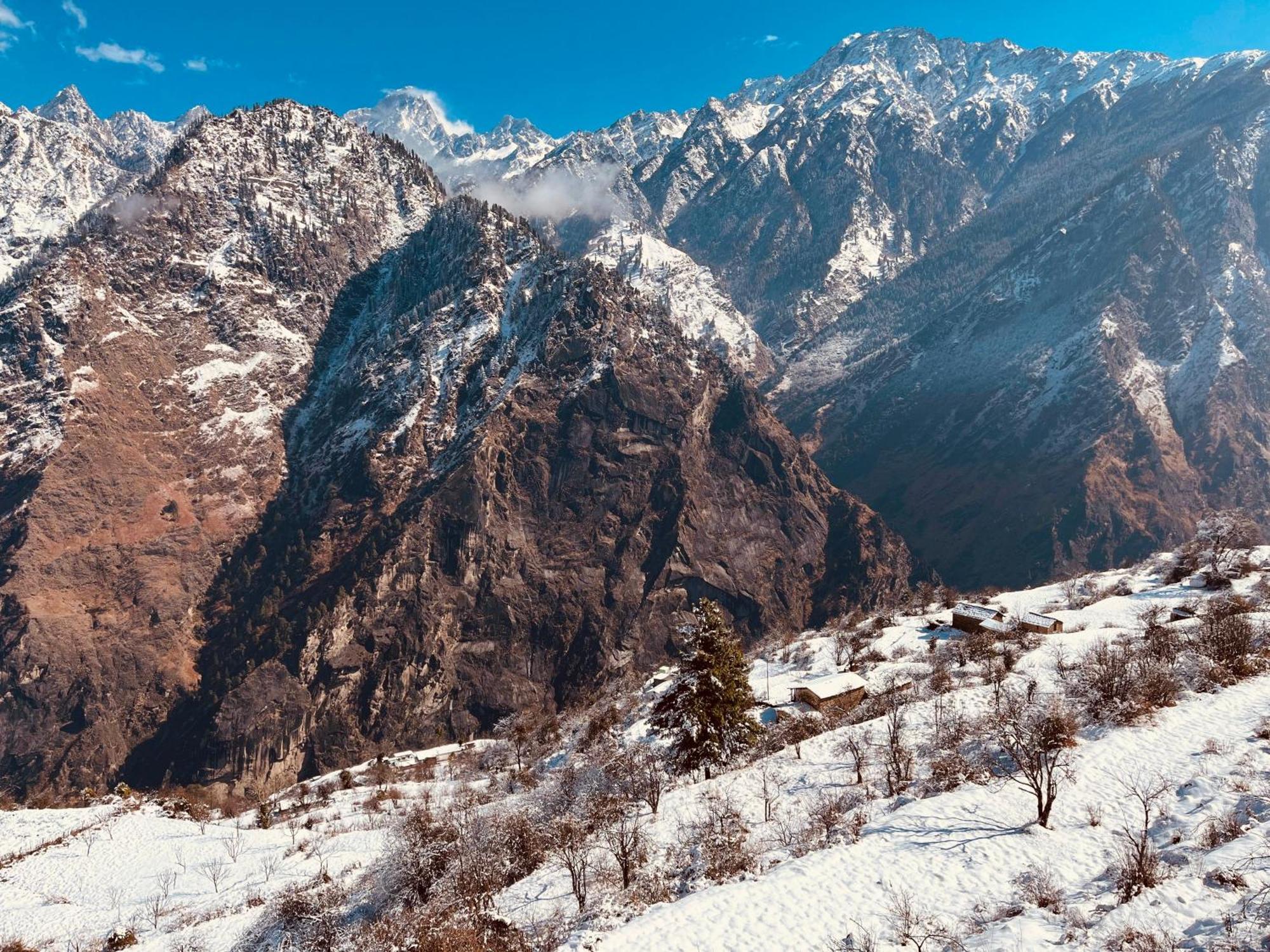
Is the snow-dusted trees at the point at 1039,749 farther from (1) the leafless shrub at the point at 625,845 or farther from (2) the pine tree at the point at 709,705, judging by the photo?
(1) the leafless shrub at the point at 625,845

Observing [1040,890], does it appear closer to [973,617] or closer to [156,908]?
[156,908]

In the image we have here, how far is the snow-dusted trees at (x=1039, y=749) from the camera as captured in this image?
27.0 m

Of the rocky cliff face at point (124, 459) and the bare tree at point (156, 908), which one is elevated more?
the rocky cliff face at point (124, 459)

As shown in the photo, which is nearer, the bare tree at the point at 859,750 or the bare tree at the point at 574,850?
the bare tree at the point at 574,850

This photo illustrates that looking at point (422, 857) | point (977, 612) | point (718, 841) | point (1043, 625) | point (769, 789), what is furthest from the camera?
point (977, 612)

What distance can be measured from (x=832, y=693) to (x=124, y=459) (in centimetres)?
17144

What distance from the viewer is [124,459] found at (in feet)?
505

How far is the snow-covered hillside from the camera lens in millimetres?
21969

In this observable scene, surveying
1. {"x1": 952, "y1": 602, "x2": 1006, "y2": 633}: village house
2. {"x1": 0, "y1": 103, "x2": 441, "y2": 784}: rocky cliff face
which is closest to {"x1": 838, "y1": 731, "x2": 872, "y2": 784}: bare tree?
{"x1": 952, "y1": 602, "x2": 1006, "y2": 633}: village house

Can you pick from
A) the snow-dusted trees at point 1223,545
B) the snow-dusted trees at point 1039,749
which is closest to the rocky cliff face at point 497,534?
the snow-dusted trees at point 1223,545

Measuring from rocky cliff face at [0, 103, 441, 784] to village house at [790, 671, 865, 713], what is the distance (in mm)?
129120

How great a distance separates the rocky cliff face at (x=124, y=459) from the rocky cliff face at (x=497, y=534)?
313 inches

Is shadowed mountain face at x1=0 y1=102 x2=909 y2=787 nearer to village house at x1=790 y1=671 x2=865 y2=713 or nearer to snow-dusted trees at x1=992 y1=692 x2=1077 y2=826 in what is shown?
village house at x1=790 y1=671 x2=865 y2=713

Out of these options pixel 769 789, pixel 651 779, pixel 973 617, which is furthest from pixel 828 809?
pixel 973 617
